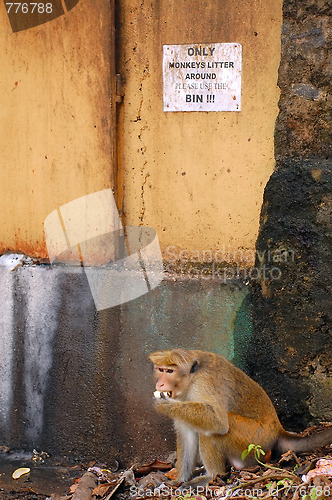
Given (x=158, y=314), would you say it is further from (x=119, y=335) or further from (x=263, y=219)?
(x=263, y=219)

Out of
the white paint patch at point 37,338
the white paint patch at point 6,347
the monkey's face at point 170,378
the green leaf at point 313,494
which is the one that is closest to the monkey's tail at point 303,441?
the green leaf at point 313,494

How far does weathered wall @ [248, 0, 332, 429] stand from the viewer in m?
4.46

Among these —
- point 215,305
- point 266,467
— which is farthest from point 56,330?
point 266,467

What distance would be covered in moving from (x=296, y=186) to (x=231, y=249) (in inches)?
27.3

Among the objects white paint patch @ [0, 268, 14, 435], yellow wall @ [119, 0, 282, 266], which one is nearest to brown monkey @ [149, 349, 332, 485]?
yellow wall @ [119, 0, 282, 266]

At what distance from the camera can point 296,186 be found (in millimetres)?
4531

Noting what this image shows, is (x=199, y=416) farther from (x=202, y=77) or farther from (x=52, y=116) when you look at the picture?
(x=52, y=116)

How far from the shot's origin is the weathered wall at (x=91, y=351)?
4.87 m

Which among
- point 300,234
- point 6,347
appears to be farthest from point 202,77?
point 6,347

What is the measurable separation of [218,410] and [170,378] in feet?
1.17

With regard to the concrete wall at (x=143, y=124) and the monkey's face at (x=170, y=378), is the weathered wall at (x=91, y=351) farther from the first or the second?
the monkey's face at (x=170, y=378)

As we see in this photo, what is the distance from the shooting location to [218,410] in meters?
4.19

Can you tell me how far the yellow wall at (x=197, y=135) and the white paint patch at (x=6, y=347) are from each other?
1.11 meters

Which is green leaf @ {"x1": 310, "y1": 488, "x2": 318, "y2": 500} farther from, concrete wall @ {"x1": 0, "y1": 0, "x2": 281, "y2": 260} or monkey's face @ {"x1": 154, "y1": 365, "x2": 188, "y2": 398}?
concrete wall @ {"x1": 0, "y1": 0, "x2": 281, "y2": 260}
